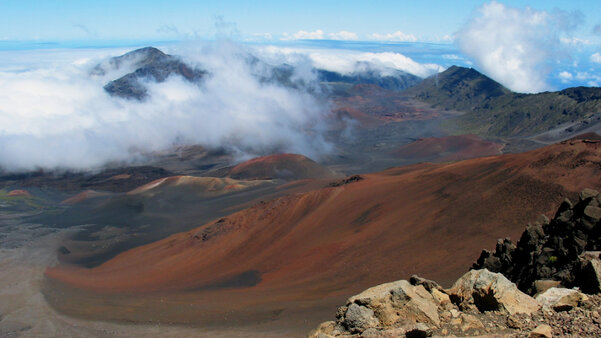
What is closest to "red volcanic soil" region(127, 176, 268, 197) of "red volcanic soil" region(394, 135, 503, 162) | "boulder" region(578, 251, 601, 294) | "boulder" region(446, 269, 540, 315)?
"red volcanic soil" region(394, 135, 503, 162)

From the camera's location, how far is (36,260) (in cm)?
4731

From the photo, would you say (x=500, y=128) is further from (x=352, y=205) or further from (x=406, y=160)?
(x=352, y=205)

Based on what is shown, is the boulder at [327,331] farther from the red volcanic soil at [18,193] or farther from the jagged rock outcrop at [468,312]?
the red volcanic soil at [18,193]

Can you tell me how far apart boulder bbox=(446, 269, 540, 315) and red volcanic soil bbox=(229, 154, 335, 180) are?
76.7 metres

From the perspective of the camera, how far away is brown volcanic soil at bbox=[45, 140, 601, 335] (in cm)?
2805

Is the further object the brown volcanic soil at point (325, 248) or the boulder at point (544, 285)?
the brown volcanic soil at point (325, 248)

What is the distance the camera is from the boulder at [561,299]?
1062 centimetres

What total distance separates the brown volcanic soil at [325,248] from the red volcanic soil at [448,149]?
66.8 meters

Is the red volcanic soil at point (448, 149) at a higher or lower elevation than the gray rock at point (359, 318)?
lower

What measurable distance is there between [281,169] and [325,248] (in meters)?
58.8

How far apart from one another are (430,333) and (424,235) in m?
22.4

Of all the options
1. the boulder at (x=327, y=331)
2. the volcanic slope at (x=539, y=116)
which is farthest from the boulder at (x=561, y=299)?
the volcanic slope at (x=539, y=116)

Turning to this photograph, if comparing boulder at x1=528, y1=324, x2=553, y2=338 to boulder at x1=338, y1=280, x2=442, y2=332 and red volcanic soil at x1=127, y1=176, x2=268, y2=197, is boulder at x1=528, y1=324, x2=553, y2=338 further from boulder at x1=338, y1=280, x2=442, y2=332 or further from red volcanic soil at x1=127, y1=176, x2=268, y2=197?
red volcanic soil at x1=127, y1=176, x2=268, y2=197

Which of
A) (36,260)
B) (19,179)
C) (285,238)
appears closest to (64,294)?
(36,260)
